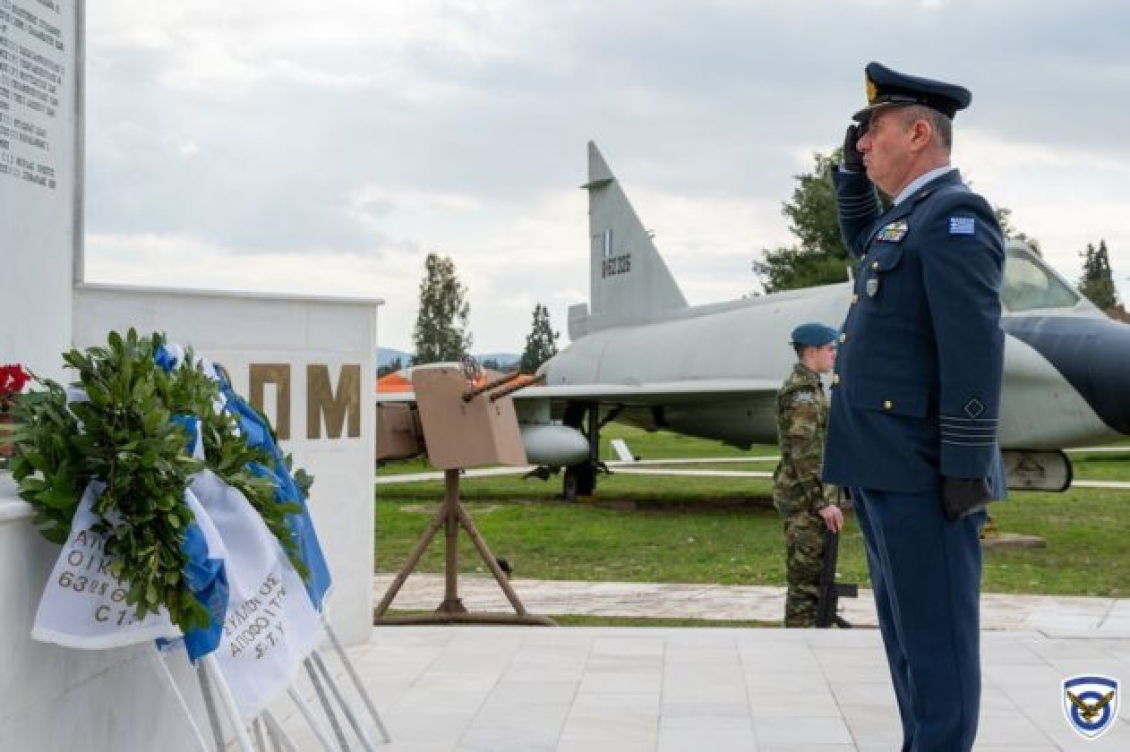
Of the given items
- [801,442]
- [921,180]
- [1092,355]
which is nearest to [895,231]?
[921,180]

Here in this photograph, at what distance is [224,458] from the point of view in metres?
3.77

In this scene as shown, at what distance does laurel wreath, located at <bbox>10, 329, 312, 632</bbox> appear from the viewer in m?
3.35

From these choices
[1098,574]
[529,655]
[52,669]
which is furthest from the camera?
[1098,574]

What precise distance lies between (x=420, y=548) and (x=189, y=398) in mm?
4844

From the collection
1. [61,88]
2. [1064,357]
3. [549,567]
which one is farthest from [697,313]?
[61,88]

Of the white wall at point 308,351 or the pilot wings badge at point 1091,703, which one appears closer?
the pilot wings badge at point 1091,703

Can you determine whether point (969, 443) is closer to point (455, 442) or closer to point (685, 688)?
point (685, 688)

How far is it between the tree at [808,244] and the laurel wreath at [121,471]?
56977 mm

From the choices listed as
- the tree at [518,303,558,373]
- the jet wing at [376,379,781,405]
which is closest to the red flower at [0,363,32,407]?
the jet wing at [376,379,781,405]

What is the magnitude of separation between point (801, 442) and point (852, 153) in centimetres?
370

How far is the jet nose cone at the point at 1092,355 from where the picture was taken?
13750 mm

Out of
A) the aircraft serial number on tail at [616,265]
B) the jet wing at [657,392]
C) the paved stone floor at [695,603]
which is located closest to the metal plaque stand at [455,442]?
the paved stone floor at [695,603]

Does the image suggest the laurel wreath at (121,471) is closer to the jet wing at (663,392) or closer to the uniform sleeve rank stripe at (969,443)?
the uniform sleeve rank stripe at (969,443)

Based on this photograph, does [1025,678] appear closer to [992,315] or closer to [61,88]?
[992,315]
